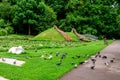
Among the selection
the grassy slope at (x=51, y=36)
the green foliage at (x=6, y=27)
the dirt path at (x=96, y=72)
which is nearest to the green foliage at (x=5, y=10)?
the green foliage at (x=6, y=27)

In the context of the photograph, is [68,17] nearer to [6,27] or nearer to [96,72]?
[6,27]

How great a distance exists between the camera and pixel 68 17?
3719 centimetres

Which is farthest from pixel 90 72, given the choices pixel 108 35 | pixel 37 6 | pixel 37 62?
pixel 108 35

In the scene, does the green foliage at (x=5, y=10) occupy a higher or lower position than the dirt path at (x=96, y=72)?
higher

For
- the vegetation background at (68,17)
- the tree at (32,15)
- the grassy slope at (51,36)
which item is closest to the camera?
the grassy slope at (51,36)

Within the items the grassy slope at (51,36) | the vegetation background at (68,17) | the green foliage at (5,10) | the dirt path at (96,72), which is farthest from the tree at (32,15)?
the dirt path at (96,72)

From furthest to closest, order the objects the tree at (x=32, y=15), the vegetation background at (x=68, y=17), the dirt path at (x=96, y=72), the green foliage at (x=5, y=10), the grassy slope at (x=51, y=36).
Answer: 1. the green foliage at (x=5, y=10)
2. the vegetation background at (x=68, y=17)
3. the tree at (x=32, y=15)
4. the grassy slope at (x=51, y=36)
5. the dirt path at (x=96, y=72)

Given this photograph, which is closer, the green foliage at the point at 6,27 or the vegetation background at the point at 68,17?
the green foliage at the point at 6,27

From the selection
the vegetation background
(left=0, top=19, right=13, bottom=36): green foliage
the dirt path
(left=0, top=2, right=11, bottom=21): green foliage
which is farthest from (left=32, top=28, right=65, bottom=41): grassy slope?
the dirt path

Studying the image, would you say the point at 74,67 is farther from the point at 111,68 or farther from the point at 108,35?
the point at 108,35

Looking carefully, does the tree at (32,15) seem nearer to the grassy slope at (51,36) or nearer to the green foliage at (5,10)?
the green foliage at (5,10)

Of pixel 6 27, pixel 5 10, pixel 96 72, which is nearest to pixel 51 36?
pixel 6 27

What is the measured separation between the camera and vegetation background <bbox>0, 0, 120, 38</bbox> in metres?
34.7

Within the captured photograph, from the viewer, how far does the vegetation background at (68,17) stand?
114ft
